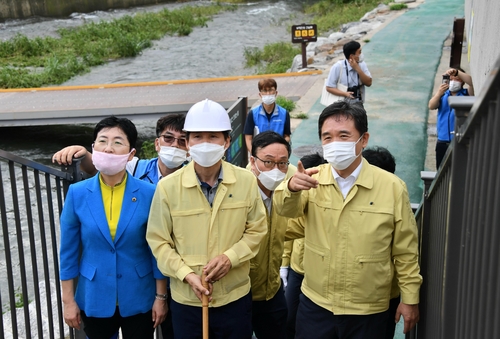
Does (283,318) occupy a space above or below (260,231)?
below

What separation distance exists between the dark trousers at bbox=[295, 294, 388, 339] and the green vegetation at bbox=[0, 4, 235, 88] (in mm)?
17172

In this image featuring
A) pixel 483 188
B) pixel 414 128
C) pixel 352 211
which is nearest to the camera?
pixel 483 188

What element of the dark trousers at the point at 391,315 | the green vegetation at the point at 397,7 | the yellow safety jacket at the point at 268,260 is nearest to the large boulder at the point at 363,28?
the green vegetation at the point at 397,7

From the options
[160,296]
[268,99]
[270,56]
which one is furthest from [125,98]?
[160,296]

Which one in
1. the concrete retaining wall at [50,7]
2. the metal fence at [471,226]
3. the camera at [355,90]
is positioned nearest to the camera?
the metal fence at [471,226]

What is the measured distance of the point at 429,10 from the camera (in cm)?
2109

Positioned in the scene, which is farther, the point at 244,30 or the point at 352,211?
the point at 244,30

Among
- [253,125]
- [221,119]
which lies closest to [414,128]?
[253,125]

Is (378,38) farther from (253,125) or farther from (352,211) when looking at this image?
(352,211)

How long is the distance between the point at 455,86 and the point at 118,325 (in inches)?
172

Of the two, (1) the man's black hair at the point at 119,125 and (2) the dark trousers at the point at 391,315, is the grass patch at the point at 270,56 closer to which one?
(1) the man's black hair at the point at 119,125

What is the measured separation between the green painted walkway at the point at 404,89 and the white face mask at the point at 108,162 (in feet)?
14.9

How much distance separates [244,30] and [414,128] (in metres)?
19.7

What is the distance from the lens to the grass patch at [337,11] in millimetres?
26250
